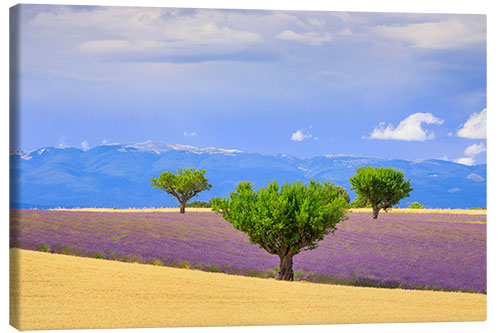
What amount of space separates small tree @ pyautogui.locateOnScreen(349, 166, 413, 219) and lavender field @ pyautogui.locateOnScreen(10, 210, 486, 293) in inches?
329

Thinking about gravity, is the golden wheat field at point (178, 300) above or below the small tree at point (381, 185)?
below

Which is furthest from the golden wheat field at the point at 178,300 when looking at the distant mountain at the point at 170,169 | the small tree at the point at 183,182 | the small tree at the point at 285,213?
the small tree at the point at 183,182

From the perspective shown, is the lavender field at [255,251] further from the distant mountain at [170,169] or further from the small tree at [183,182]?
the small tree at [183,182]

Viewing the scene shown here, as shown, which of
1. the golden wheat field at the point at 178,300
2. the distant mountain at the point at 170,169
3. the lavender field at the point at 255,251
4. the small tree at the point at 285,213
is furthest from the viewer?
the distant mountain at the point at 170,169

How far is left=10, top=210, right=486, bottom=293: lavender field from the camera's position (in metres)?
11.1

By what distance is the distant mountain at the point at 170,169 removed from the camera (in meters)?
13.0

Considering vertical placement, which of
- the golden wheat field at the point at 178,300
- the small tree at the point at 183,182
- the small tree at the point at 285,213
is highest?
the small tree at the point at 183,182

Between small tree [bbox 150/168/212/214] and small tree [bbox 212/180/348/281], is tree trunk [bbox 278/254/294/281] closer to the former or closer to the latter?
small tree [bbox 212/180/348/281]

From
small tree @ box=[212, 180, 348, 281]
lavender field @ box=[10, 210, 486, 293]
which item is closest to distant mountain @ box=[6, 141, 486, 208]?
small tree @ box=[212, 180, 348, 281]

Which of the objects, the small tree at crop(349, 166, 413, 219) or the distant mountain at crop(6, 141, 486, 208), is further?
the small tree at crop(349, 166, 413, 219)

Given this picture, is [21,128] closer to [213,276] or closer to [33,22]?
[33,22]

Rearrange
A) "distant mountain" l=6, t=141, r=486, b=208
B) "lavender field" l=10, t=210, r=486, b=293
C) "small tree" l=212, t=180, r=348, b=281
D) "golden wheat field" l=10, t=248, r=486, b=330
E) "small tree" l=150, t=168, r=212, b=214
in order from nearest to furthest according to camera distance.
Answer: "golden wheat field" l=10, t=248, r=486, b=330, "small tree" l=212, t=180, r=348, b=281, "lavender field" l=10, t=210, r=486, b=293, "distant mountain" l=6, t=141, r=486, b=208, "small tree" l=150, t=168, r=212, b=214

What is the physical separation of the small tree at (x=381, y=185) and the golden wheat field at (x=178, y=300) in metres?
13.8

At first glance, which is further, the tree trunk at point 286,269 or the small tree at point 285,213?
the tree trunk at point 286,269
